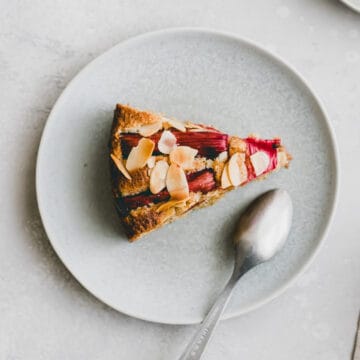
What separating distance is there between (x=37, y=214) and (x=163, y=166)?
14.8 inches

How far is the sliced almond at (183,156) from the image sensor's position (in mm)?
1294

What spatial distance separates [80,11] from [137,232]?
1.89 feet

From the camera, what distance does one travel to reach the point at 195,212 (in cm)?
144

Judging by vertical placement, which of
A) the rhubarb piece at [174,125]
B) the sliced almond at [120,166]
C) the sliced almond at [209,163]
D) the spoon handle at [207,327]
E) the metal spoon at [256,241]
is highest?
the rhubarb piece at [174,125]

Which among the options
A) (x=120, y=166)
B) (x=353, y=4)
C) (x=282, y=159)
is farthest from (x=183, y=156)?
(x=353, y=4)

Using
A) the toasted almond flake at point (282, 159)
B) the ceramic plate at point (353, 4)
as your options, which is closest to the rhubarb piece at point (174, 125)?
the toasted almond flake at point (282, 159)

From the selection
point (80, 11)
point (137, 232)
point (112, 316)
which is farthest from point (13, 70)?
point (112, 316)

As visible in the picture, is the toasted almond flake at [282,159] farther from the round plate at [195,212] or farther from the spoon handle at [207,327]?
the spoon handle at [207,327]

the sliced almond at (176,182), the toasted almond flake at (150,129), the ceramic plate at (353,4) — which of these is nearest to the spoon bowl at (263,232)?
the sliced almond at (176,182)

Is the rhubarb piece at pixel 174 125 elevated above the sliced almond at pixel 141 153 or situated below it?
above

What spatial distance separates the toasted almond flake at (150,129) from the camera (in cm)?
130

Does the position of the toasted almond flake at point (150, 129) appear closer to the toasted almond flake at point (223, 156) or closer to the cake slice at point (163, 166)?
the cake slice at point (163, 166)

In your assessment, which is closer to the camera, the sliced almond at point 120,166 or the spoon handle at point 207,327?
the sliced almond at point 120,166

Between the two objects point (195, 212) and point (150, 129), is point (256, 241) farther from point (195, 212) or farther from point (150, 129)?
point (150, 129)
